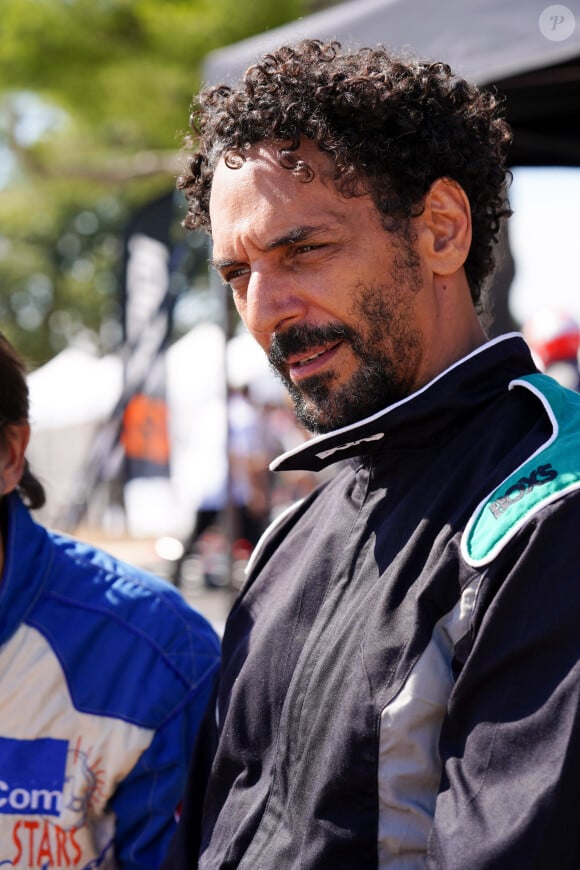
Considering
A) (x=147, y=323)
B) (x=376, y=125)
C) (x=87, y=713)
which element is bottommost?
(x=87, y=713)

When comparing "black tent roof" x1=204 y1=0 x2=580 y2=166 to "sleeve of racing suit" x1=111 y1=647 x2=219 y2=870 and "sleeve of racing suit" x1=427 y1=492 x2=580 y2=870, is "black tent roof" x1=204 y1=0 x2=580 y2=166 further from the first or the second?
"sleeve of racing suit" x1=427 y1=492 x2=580 y2=870

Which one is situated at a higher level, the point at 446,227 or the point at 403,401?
the point at 446,227

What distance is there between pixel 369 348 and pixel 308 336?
0.09m

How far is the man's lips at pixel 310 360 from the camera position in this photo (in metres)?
1.48

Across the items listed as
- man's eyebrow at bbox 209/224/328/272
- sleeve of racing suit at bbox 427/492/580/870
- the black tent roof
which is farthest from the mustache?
A: the black tent roof

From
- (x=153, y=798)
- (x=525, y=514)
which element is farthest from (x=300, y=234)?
(x=153, y=798)

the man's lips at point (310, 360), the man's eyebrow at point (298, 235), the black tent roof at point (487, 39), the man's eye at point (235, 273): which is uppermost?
the black tent roof at point (487, 39)

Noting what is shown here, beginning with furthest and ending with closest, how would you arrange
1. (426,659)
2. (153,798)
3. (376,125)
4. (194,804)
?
1. (153,798)
2. (194,804)
3. (376,125)
4. (426,659)

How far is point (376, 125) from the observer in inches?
60.4

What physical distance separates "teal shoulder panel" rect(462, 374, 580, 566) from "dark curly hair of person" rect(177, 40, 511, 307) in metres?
0.44

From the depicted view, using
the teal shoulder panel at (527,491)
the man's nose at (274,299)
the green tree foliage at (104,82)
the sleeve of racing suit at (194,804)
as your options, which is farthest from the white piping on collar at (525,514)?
the green tree foliage at (104,82)

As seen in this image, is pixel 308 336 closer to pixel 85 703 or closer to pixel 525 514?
pixel 525 514

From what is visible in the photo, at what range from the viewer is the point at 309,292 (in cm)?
147

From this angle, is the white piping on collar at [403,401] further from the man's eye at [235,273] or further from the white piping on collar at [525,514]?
the man's eye at [235,273]
